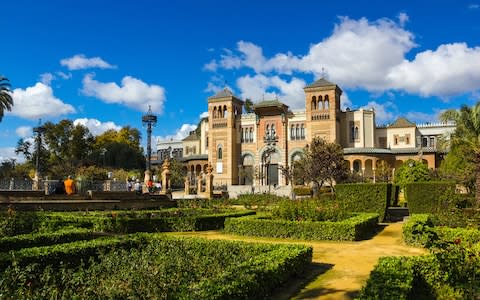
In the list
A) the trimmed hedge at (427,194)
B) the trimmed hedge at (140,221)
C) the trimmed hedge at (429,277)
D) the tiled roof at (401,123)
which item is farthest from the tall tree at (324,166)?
the trimmed hedge at (429,277)

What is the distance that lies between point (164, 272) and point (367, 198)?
48.3ft

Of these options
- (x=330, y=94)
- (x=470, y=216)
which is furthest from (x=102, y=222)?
(x=330, y=94)

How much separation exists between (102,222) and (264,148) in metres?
46.0

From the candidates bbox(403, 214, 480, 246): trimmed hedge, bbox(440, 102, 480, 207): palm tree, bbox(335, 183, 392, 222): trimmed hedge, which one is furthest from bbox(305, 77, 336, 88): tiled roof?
bbox(403, 214, 480, 246): trimmed hedge

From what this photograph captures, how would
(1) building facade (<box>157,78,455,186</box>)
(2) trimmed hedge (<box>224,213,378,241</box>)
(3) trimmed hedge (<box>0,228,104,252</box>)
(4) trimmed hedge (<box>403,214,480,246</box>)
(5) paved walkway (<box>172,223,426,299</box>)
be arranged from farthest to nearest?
(1) building facade (<box>157,78,455,186</box>) → (2) trimmed hedge (<box>224,213,378,241</box>) → (4) trimmed hedge (<box>403,214,480,246</box>) → (3) trimmed hedge (<box>0,228,104,252</box>) → (5) paved walkway (<box>172,223,426,299</box>)

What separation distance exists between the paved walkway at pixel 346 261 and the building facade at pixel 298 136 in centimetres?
4109

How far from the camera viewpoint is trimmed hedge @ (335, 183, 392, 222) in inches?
771

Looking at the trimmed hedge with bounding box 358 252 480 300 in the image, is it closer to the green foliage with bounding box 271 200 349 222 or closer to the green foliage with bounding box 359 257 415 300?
the green foliage with bounding box 359 257 415 300

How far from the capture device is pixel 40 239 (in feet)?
32.9

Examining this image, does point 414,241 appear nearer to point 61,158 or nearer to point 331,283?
point 331,283

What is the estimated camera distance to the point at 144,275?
621cm

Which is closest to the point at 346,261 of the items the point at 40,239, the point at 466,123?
the point at 40,239

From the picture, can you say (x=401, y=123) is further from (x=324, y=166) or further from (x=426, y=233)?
(x=426, y=233)

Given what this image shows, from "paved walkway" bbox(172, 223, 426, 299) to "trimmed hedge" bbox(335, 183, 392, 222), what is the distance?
3.06 meters
